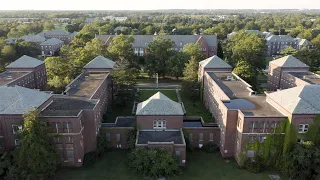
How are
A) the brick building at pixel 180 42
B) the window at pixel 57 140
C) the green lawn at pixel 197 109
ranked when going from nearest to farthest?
the window at pixel 57 140
the green lawn at pixel 197 109
the brick building at pixel 180 42

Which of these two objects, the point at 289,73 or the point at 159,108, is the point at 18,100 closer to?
the point at 159,108

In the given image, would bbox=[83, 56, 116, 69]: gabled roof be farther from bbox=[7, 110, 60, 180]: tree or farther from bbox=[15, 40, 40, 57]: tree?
bbox=[15, 40, 40, 57]: tree

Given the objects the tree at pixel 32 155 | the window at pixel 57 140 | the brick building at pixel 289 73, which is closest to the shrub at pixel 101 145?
the window at pixel 57 140

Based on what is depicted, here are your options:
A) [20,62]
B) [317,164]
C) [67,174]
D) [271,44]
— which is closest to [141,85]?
[20,62]

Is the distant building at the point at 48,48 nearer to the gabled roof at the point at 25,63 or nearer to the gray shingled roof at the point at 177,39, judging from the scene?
the gray shingled roof at the point at 177,39

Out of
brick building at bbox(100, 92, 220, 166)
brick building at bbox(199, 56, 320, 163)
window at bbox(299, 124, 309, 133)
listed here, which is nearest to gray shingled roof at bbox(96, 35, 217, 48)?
brick building at bbox(199, 56, 320, 163)

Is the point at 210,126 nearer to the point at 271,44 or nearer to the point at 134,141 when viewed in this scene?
the point at 134,141

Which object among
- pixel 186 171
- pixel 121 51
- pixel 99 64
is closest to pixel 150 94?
pixel 99 64

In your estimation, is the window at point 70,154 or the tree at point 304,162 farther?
the window at point 70,154
